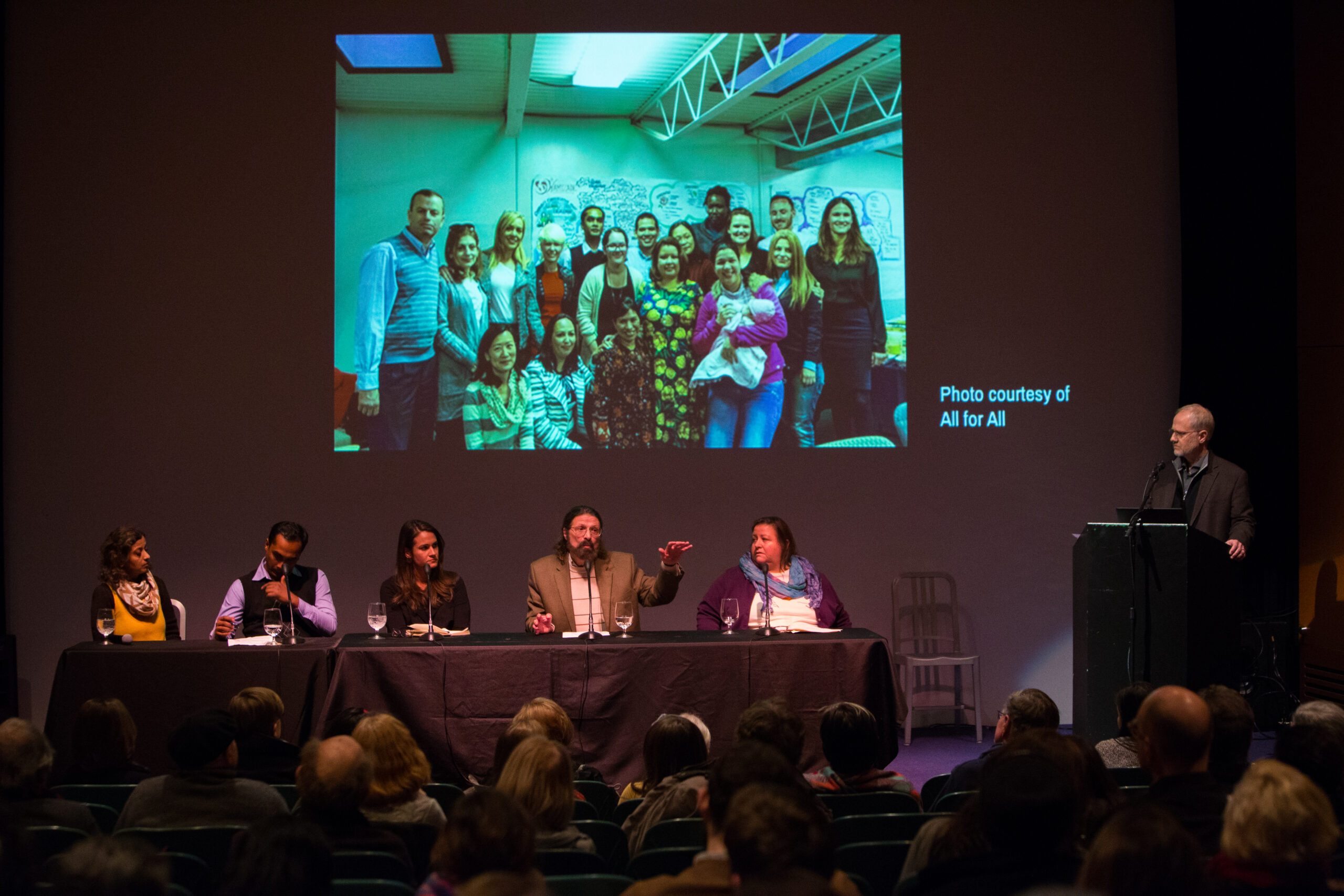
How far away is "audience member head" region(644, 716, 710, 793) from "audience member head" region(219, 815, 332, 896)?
1.19 metres

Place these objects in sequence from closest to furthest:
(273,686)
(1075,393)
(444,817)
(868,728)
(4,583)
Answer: (444,817), (868,728), (273,686), (4,583), (1075,393)

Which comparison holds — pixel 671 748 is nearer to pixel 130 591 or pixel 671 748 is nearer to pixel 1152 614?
pixel 1152 614

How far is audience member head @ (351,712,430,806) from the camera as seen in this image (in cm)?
263

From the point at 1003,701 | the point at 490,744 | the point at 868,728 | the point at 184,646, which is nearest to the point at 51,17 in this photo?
the point at 184,646

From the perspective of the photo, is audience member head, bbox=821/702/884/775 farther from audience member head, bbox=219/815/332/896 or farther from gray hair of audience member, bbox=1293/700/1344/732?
audience member head, bbox=219/815/332/896

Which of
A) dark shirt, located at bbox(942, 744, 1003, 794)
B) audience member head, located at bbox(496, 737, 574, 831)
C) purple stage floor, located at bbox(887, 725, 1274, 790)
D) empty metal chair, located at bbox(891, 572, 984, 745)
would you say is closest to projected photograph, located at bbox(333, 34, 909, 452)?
empty metal chair, located at bbox(891, 572, 984, 745)

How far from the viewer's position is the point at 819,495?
6273 millimetres

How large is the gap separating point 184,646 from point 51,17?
373 cm

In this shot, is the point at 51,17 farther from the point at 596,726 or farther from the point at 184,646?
the point at 596,726

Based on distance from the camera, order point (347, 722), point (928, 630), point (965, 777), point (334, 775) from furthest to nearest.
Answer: point (928, 630), point (347, 722), point (965, 777), point (334, 775)

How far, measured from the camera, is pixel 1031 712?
3068 millimetres

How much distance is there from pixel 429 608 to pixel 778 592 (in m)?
1.49

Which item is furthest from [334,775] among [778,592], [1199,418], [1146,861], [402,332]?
[1199,418]

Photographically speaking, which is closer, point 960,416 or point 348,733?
point 348,733
